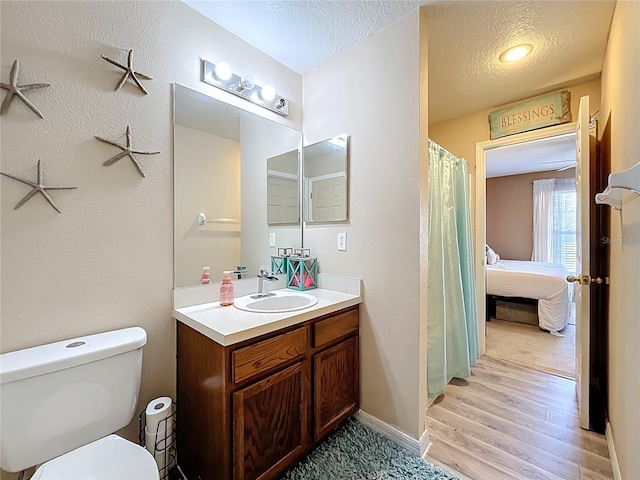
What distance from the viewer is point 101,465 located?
928 mm

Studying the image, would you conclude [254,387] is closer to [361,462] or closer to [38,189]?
[361,462]

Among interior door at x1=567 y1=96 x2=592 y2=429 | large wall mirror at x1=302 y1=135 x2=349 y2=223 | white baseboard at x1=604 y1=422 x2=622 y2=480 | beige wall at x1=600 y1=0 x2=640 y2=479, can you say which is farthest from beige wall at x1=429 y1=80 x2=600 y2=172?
white baseboard at x1=604 y1=422 x2=622 y2=480

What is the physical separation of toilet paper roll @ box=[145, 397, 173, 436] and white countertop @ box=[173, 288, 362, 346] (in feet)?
1.18

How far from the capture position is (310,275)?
1.92 metres

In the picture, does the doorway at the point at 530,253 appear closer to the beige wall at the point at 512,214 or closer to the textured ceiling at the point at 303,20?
the beige wall at the point at 512,214

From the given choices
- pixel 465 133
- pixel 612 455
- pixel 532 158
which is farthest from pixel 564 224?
pixel 612 455

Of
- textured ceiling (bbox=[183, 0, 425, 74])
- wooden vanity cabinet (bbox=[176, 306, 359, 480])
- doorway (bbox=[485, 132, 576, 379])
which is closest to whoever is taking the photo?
wooden vanity cabinet (bbox=[176, 306, 359, 480])

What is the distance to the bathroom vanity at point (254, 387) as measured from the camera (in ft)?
3.73

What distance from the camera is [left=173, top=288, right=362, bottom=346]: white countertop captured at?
44.9 inches

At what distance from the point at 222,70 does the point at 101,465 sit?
184 centimetres

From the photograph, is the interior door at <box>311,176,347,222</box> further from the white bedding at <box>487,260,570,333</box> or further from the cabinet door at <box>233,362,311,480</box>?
the white bedding at <box>487,260,570,333</box>

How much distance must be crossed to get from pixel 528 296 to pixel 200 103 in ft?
13.0

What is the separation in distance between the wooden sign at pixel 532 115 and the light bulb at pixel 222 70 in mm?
2291

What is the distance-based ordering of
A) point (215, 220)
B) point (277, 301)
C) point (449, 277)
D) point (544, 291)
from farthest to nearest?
1. point (544, 291)
2. point (449, 277)
3. point (277, 301)
4. point (215, 220)
